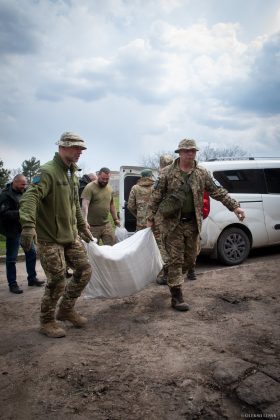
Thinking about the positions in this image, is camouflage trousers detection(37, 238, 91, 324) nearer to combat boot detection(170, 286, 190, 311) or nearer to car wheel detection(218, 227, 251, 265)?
combat boot detection(170, 286, 190, 311)

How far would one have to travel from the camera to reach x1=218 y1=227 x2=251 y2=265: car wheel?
676 cm

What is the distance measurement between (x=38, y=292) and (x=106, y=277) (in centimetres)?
174

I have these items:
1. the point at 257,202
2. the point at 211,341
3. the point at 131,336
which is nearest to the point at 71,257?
the point at 131,336

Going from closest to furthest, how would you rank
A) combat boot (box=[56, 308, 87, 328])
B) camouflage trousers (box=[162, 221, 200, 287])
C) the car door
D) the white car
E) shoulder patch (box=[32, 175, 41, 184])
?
1. shoulder patch (box=[32, 175, 41, 184])
2. combat boot (box=[56, 308, 87, 328])
3. camouflage trousers (box=[162, 221, 200, 287])
4. the white car
5. the car door

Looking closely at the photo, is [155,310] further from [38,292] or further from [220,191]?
[38,292]

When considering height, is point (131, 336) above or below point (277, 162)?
below

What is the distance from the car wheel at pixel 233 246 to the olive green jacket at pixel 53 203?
141 inches

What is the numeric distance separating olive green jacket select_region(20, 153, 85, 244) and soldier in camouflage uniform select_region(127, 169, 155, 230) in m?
2.51

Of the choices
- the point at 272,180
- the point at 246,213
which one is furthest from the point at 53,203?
the point at 272,180

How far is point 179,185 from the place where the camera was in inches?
180

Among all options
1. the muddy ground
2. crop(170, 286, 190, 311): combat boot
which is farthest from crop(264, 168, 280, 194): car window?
crop(170, 286, 190, 311): combat boot

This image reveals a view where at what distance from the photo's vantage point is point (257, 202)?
6996 millimetres

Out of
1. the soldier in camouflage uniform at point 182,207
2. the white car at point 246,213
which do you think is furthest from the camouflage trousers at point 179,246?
the white car at point 246,213

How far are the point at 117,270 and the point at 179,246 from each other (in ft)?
2.71
